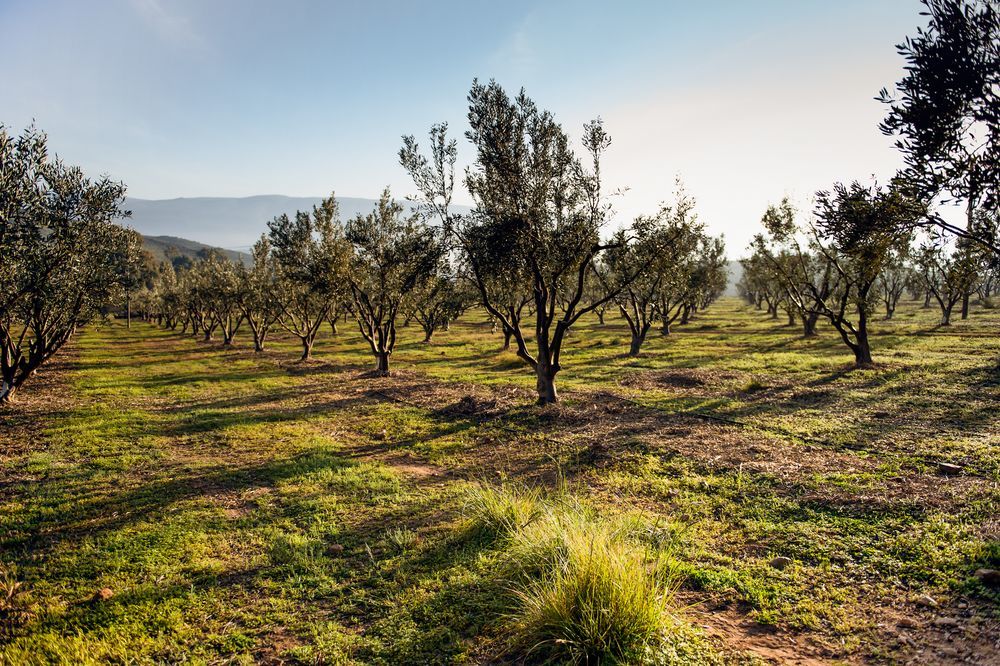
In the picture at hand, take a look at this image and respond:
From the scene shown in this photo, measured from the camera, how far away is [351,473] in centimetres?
1350

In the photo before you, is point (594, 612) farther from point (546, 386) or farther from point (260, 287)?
Result: point (260, 287)

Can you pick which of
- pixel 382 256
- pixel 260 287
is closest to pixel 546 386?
pixel 382 256

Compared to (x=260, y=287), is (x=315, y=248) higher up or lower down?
higher up

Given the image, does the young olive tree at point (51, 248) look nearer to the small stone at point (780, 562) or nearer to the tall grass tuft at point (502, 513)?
the tall grass tuft at point (502, 513)

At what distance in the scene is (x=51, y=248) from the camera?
61.9ft

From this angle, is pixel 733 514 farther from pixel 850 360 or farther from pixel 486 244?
pixel 850 360

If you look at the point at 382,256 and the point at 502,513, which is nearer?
the point at 502,513

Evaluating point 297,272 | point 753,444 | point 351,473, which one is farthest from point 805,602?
point 297,272

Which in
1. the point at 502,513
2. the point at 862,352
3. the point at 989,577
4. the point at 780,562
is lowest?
the point at 780,562

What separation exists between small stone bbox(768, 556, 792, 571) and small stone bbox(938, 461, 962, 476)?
6.80 metres

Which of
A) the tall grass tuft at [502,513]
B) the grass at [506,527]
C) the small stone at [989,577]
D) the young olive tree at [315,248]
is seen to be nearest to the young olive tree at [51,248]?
the grass at [506,527]

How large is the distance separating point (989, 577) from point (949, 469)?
5.98 meters

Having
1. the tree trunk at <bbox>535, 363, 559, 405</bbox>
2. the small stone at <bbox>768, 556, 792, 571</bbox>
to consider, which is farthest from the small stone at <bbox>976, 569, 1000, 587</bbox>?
the tree trunk at <bbox>535, 363, 559, 405</bbox>

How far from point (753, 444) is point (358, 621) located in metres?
12.5
